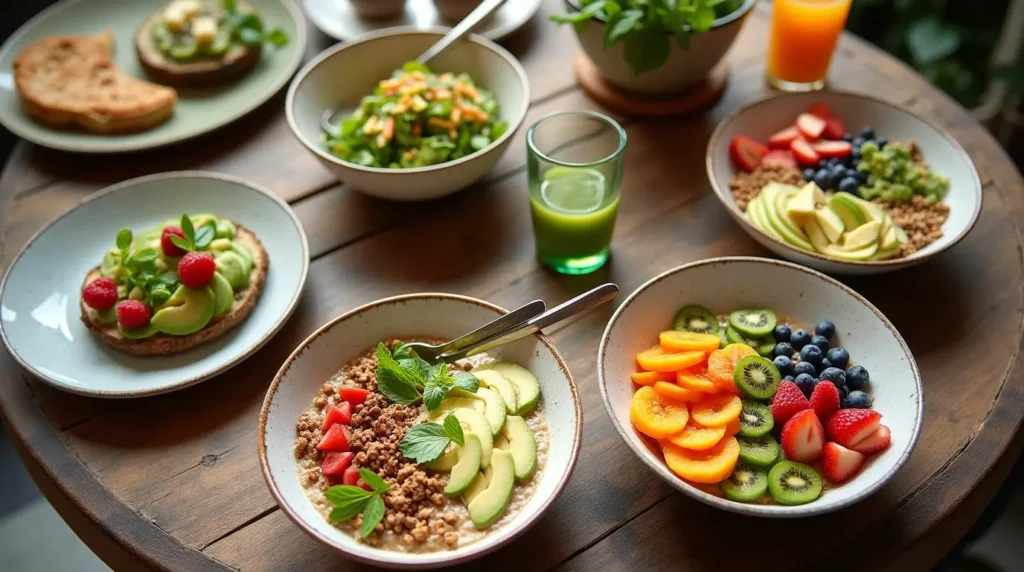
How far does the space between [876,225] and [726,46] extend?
0.61 m

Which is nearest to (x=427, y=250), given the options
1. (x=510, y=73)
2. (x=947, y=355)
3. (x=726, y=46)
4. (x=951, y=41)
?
(x=510, y=73)

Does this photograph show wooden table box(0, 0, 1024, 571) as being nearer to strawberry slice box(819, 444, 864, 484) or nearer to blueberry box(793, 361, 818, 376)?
strawberry slice box(819, 444, 864, 484)

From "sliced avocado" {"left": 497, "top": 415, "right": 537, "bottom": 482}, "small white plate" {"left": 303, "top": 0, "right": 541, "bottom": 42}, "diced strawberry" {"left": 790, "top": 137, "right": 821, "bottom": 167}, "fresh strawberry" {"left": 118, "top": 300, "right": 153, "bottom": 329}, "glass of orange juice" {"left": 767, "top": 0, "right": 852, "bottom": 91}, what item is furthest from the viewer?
"small white plate" {"left": 303, "top": 0, "right": 541, "bottom": 42}

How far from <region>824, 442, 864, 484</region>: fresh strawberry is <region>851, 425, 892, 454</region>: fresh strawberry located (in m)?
0.01

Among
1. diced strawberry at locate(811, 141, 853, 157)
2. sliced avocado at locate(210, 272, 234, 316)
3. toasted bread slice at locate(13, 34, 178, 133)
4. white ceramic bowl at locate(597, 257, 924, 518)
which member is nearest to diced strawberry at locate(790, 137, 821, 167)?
diced strawberry at locate(811, 141, 853, 157)

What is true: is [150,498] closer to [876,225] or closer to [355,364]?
[355,364]

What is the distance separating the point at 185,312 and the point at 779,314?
1106 millimetres

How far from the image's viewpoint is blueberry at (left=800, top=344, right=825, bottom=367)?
136 cm

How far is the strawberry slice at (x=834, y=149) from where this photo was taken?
1.78 m

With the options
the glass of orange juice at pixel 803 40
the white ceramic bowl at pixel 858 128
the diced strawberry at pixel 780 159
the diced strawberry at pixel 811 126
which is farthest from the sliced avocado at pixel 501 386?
the glass of orange juice at pixel 803 40

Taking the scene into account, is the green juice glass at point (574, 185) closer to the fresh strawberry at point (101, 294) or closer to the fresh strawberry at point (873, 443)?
the fresh strawberry at point (873, 443)

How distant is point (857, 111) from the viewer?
6.14 ft

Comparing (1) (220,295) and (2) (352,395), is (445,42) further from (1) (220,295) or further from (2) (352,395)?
(2) (352,395)

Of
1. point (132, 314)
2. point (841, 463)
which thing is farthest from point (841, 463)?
point (132, 314)
